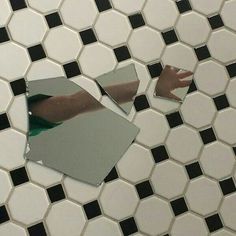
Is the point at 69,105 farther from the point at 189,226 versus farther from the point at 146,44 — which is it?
the point at 189,226

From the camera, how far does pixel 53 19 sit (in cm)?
98

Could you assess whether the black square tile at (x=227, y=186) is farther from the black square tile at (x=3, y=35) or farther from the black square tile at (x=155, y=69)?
the black square tile at (x=3, y=35)

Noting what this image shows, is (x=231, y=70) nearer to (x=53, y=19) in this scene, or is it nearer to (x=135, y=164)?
(x=135, y=164)

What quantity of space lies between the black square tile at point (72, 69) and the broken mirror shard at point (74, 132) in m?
0.02

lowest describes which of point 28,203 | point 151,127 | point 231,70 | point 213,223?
point 213,223

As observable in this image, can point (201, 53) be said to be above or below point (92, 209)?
above

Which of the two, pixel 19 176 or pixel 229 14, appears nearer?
pixel 19 176

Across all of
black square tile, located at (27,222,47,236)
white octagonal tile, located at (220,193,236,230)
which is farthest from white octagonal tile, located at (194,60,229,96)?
black square tile, located at (27,222,47,236)

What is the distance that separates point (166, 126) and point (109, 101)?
5.5 inches

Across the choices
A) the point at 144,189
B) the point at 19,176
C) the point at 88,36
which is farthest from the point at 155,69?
the point at 19,176

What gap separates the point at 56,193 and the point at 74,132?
13cm

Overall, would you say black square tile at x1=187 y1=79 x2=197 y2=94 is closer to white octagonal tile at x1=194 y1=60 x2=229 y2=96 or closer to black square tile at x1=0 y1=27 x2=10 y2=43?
white octagonal tile at x1=194 y1=60 x2=229 y2=96

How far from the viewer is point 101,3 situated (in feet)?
3.29

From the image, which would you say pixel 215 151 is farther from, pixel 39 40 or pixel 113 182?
pixel 39 40
